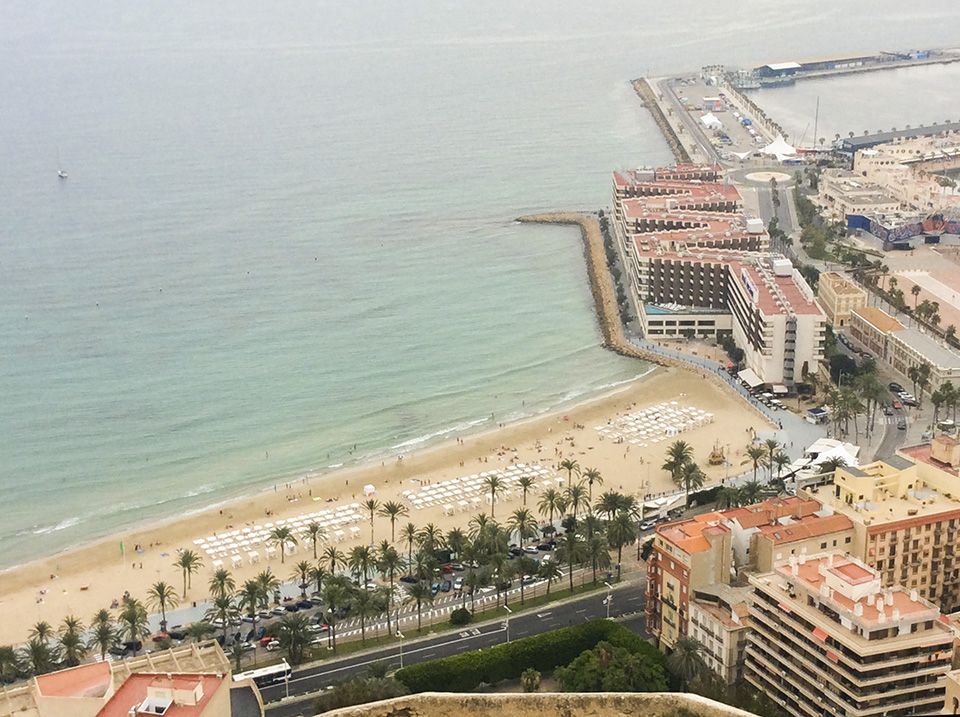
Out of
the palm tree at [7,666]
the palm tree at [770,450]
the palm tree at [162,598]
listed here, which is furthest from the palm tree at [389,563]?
the palm tree at [770,450]

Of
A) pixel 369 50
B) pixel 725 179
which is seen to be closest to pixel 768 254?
pixel 725 179

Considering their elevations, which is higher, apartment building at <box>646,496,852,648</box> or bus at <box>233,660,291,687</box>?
apartment building at <box>646,496,852,648</box>

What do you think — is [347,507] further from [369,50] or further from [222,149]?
[369,50]

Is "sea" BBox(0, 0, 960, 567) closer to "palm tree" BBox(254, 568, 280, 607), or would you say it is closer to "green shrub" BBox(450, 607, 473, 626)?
"palm tree" BBox(254, 568, 280, 607)

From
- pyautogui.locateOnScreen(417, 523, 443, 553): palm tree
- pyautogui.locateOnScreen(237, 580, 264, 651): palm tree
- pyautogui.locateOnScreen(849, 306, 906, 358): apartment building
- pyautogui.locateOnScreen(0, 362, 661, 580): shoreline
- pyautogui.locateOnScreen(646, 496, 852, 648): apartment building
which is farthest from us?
pyautogui.locateOnScreen(849, 306, 906, 358): apartment building

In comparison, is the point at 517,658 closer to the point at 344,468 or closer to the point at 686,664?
the point at 686,664

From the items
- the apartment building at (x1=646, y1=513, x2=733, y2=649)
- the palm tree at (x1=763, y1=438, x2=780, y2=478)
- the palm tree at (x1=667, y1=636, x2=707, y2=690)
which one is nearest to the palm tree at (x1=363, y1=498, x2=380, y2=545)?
the apartment building at (x1=646, y1=513, x2=733, y2=649)

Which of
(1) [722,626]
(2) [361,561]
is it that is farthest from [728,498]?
(2) [361,561]
